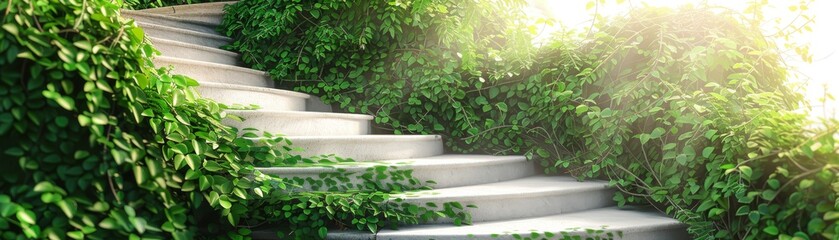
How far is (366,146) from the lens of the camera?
3.31m

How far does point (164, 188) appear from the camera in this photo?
2.16m

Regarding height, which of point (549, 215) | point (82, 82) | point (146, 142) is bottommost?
point (549, 215)

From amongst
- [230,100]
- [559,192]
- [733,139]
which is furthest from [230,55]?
[733,139]

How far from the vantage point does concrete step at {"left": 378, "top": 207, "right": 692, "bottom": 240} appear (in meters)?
2.55

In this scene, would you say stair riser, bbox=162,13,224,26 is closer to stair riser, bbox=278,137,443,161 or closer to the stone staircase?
the stone staircase

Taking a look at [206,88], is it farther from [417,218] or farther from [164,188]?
[417,218]

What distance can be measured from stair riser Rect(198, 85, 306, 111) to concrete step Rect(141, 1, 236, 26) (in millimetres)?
1371

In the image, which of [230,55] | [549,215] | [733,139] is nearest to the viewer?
[733,139]

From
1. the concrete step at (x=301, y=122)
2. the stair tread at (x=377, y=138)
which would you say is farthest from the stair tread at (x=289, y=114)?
the stair tread at (x=377, y=138)

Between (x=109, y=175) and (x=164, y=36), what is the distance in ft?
7.94

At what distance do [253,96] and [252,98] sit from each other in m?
0.02

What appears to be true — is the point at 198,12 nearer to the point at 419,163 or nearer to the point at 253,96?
the point at 253,96

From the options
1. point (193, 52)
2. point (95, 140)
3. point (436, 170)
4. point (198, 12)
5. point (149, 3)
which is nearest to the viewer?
point (95, 140)

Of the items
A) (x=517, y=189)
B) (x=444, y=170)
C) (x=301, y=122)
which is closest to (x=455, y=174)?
(x=444, y=170)
